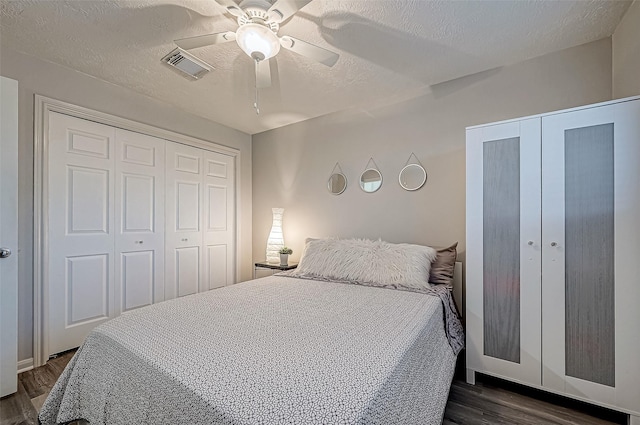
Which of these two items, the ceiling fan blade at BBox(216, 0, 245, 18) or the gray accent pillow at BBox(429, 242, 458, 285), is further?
the gray accent pillow at BBox(429, 242, 458, 285)

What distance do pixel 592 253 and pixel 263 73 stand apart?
234 centimetres

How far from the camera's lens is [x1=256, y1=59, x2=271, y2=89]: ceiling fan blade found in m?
1.92

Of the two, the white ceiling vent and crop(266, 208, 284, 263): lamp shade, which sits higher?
the white ceiling vent

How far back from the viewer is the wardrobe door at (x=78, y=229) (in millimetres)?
2323

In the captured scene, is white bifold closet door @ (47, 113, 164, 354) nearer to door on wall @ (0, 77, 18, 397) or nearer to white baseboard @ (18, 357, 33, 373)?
white baseboard @ (18, 357, 33, 373)

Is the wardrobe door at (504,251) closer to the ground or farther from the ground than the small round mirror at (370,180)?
closer to the ground

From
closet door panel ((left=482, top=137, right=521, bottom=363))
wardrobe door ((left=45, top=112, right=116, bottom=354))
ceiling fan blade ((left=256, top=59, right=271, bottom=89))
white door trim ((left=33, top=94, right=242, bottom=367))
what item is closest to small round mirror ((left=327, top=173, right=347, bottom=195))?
ceiling fan blade ((left=256, top=59, right=271, bottom=89))

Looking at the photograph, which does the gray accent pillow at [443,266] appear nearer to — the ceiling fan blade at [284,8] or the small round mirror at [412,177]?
the small round mirror at [412,177]

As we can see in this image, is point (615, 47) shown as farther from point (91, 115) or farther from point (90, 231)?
point (90, 231)

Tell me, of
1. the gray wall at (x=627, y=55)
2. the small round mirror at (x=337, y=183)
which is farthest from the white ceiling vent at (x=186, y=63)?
the gray wall at (x=627, y=55)

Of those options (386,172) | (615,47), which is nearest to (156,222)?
(386,172)

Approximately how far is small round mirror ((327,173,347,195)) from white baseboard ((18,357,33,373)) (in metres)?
2.96

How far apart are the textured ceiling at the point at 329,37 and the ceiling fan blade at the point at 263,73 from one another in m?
0.24

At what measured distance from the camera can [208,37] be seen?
1.63 metres
